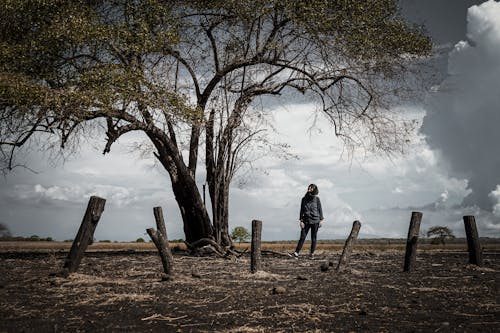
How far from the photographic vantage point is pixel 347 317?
802 centimetres

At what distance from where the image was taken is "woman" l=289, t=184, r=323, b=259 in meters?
18.0

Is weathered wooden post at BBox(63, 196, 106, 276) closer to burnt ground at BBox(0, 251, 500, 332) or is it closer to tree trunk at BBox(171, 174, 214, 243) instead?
burnt ground at BBox(0, 251, 500, 332)

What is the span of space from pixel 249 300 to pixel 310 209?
29.0 feet

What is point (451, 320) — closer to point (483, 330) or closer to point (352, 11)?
point (483, 330)

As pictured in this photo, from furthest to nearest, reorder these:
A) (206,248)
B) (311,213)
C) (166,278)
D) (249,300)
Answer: (206,248) < (311,213) < (166,278) < (249,300)

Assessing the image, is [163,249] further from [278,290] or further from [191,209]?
[191,209]

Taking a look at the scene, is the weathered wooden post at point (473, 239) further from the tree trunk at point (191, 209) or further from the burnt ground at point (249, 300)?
the tree trunk at point (191, 209)

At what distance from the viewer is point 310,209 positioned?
1800 cm

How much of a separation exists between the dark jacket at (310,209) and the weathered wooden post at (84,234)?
8017mm

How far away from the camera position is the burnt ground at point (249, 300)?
299 inches

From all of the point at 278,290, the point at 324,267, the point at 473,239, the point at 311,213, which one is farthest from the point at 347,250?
the point at 278,290

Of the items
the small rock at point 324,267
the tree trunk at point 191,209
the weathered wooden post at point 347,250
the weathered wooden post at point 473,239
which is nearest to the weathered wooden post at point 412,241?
the weathered wooden post at point 347,250

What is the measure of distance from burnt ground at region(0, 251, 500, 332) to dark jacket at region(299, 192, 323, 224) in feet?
10.4

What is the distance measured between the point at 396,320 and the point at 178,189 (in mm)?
14202
